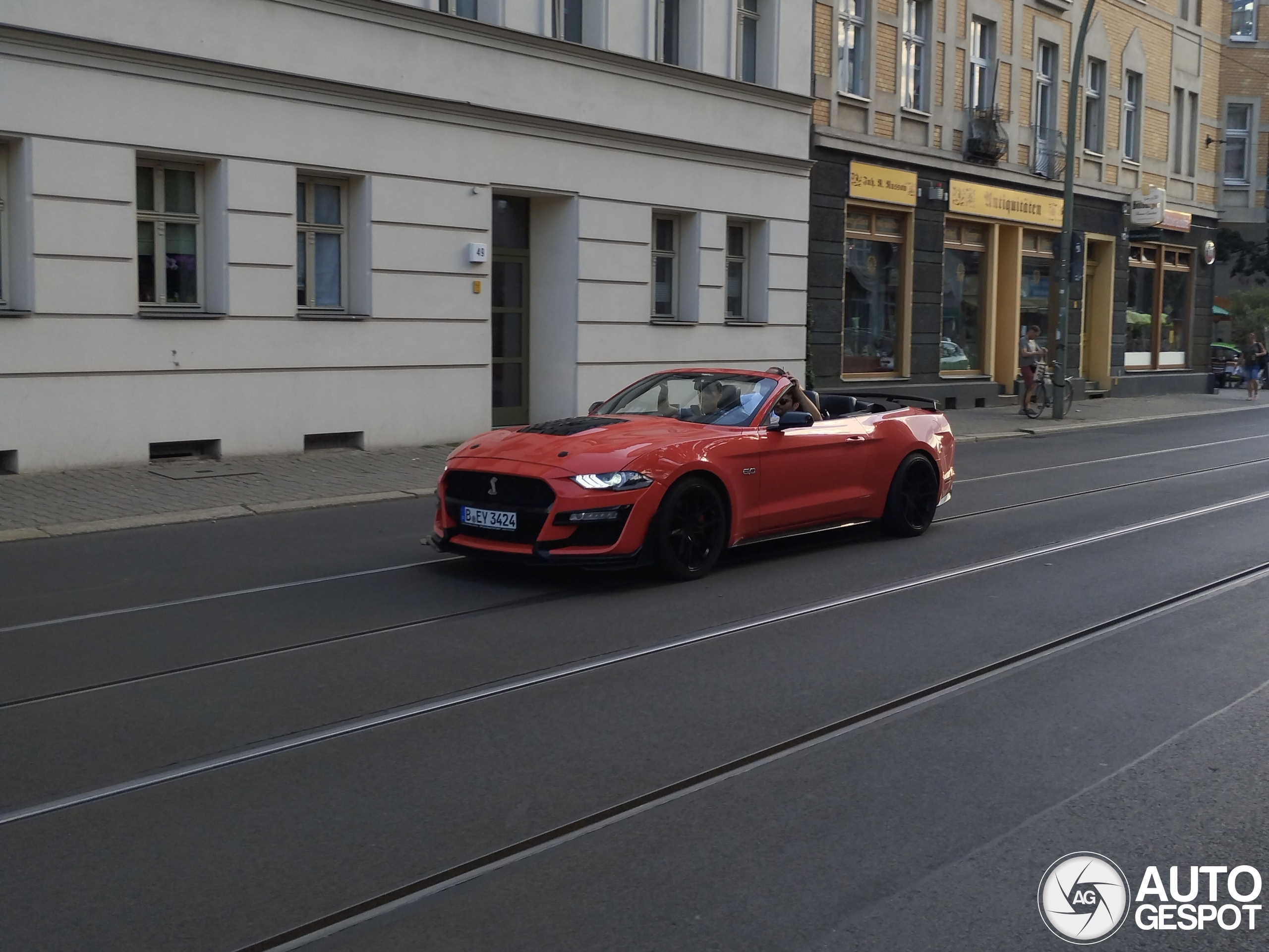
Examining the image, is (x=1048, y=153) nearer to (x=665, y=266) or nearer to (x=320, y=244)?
(x=665, y=266)

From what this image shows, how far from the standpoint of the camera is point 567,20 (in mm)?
19672

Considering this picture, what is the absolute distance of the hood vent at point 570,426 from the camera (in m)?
9.53

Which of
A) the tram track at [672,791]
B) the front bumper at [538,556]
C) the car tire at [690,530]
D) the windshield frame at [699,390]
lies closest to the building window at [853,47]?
the windshield frame at [699,390]

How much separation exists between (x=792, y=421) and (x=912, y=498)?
207 centimetres

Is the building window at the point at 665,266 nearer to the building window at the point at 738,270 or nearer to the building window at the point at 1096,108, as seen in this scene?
the building window at the point at 738,270

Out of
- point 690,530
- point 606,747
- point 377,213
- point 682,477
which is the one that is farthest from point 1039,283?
point 606,747

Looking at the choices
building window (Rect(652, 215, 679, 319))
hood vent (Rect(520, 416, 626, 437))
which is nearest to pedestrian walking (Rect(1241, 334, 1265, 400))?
building window (Rect(652, 215, 679, 319))

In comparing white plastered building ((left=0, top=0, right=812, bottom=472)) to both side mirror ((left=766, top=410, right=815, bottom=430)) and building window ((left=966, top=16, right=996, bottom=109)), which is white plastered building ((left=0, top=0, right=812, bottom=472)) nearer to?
building window ((left=966, top=16, right=996, bottom=109))

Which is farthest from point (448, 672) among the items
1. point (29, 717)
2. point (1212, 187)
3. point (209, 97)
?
point (1212, 187)

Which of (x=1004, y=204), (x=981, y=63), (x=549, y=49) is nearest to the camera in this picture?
(x=549, y=49)

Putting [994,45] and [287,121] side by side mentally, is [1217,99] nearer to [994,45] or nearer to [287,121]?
[994,45]

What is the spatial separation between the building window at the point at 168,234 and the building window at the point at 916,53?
1601 cm

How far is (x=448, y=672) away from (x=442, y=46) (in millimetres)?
12522

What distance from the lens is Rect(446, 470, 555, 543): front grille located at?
8.66 metres
